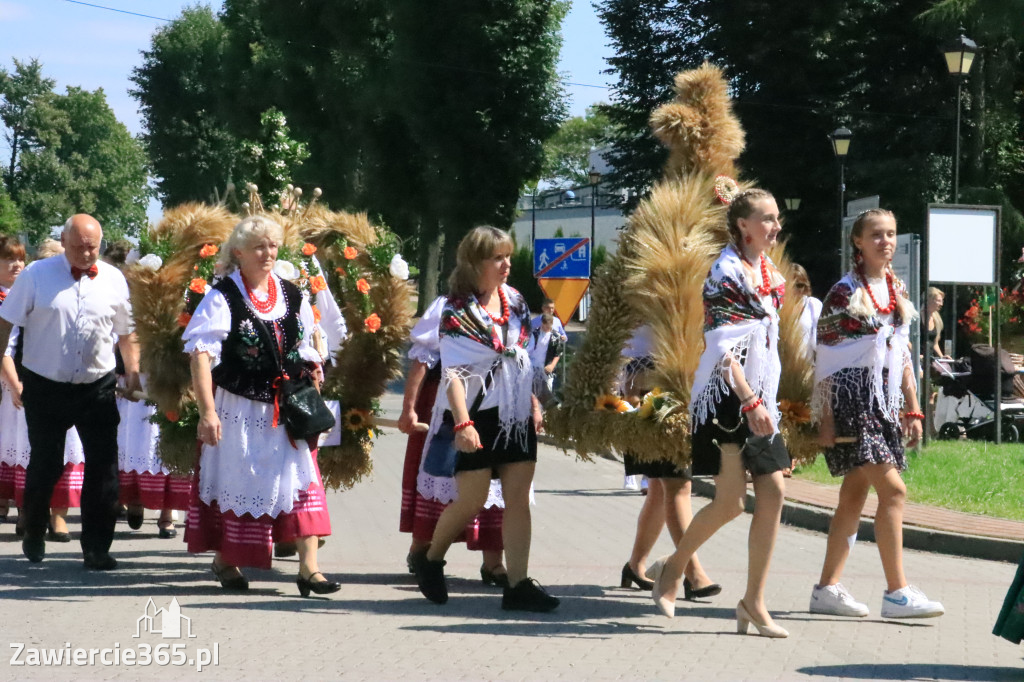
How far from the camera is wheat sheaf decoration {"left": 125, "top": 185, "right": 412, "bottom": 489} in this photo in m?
8.22

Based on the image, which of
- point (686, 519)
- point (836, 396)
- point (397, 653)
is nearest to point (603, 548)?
point (686, 519)

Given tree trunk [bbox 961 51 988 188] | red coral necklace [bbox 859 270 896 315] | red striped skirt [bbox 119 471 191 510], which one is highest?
tree trunk [bbox 961 51 988 188]

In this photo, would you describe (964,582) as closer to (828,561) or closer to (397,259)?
(828,561)

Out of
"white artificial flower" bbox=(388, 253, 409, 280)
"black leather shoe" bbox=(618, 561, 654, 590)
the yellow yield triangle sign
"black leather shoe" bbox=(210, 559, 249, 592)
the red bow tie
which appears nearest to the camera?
"black leather shoe" bbox=(210, 559, 249, 592)

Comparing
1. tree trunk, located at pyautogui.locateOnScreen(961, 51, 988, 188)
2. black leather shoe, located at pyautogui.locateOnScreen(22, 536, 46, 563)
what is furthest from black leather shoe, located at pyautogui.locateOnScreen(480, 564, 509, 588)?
tree trunk, located at pyautogui.locateOnScreen(961, 51, 988, 188)

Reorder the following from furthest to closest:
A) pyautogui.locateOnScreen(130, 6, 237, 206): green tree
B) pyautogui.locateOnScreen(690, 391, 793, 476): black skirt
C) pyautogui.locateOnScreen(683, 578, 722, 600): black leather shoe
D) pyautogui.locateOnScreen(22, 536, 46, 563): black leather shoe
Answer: pyautogui.locateOnScreen(130, 6, 237, 206): green tree → pyautogui.locateOnScreen(22, 536, 46, 563): black leather shoe → pyautogui.locateOnScreen(683, 578, 722, 600): black leather shoe → pyautogui.locateOnScreen(690, 391, 793, 476): black skirt

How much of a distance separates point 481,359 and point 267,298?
1.23 meters

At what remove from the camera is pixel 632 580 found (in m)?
7.87

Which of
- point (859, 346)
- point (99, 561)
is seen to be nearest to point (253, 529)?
point (99, 561)

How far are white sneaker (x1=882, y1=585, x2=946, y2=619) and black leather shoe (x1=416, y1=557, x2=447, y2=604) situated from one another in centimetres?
210

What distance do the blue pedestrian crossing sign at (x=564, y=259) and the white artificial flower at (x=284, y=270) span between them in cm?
1240

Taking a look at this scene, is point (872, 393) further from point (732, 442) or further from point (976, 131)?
point (976, 131)

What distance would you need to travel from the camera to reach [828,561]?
7.16m

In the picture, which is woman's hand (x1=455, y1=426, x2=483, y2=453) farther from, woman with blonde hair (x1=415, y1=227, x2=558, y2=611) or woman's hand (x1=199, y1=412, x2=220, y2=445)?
woman's hand (x1=199, y1=412, x2=220, y2=445)
